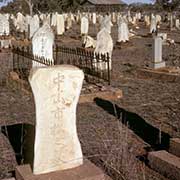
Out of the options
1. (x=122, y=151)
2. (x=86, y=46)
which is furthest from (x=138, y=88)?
(x=86, y=46)

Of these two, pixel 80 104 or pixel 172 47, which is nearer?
pixel 80 104

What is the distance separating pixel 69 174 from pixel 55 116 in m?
0.68

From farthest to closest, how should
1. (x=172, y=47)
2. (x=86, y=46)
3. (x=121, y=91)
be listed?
(x=172, y=47) → (x=86, y=46) → (x=121, y=91)

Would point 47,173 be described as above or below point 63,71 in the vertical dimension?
below

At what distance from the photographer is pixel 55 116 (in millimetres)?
5102

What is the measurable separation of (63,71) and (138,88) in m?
6.94

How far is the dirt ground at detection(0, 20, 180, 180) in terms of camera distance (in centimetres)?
602

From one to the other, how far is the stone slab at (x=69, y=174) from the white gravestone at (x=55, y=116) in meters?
0.08

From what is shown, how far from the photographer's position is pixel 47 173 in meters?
5.12

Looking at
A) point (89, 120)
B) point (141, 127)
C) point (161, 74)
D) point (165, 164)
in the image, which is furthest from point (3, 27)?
point (165, 164)

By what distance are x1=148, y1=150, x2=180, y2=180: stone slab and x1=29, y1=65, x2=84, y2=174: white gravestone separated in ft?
4.03

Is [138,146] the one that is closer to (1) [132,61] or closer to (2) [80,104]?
(2) [80,104]

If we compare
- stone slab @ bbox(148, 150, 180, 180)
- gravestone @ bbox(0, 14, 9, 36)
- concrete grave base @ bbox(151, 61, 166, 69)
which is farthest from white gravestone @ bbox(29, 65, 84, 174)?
gravestone @ bbox(0, 14, 9, 36)

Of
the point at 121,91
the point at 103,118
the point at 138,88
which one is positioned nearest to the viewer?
the point at 103,118
